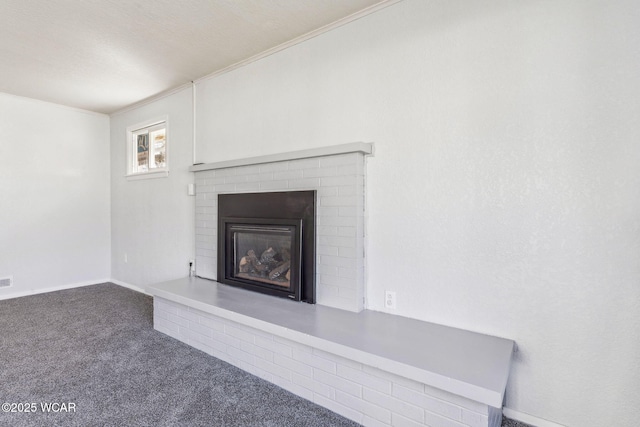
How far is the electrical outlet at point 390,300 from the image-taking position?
2.16m

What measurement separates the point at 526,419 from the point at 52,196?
545cm

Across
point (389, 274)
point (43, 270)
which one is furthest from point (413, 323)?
point (43, 270)

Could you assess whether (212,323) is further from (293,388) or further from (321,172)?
(321,172)

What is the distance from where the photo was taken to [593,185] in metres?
1.54

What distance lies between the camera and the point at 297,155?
2484mm

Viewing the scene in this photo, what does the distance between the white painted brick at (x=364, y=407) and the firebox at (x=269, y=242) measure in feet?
2.41

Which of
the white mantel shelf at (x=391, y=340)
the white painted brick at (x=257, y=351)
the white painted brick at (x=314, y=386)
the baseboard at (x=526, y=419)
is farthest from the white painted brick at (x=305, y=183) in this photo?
the baseboard at (x=526, y=419)

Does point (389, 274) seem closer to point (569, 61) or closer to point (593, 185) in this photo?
point (593, 185)

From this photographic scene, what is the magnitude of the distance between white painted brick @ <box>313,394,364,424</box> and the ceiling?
8.22ft

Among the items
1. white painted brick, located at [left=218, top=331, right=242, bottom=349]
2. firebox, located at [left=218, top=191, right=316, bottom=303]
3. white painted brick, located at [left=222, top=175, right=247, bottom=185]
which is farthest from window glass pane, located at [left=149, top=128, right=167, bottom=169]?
white painted brick, located at [left=218, top=331, right=242, bottom=349]

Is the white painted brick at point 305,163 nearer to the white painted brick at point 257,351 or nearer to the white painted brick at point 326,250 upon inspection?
the white painted brick at point 326,250

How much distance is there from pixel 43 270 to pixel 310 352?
4.22 meters

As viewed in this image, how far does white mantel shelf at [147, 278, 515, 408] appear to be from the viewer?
1411mm

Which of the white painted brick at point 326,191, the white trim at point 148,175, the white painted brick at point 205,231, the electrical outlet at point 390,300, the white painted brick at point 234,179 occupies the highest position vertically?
the white trim at point 148,175
